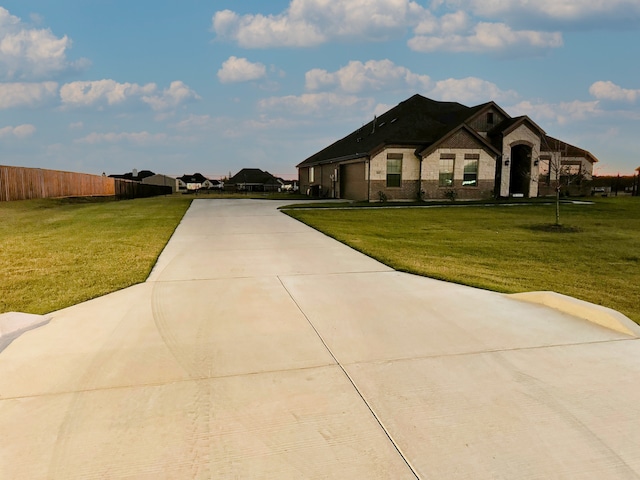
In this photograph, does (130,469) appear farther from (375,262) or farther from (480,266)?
(480,266)

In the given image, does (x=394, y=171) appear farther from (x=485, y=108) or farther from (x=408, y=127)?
(x=485, y=108)

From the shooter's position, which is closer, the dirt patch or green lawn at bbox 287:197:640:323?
green lawn at bbox 287:197:640:323

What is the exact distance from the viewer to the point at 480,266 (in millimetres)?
8117

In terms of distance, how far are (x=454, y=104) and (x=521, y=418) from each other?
37848 mm

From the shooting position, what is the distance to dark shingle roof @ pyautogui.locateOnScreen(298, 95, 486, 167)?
28.7 meters

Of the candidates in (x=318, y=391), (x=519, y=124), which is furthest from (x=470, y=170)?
(x=318, y=391)

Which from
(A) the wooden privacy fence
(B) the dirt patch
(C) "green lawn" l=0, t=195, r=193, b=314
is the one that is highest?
(A) the wooden privacy fence

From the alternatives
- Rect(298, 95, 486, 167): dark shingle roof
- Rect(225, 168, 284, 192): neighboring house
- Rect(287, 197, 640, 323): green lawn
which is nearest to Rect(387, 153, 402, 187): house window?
Rect(298, 95, 486, 167): dark shingle roof

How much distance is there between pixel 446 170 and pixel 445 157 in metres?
0.93

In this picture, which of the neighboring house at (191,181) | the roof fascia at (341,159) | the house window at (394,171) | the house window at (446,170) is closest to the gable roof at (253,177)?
the neighboring house at (191,181)

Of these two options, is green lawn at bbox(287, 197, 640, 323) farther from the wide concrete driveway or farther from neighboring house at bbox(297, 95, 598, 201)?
neighboring house at bbox(297, 95, 598, 201)

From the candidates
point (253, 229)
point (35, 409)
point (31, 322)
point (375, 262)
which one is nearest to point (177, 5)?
point (253, 229)

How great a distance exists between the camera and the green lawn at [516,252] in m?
6.67

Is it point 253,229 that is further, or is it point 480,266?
point 253,229
